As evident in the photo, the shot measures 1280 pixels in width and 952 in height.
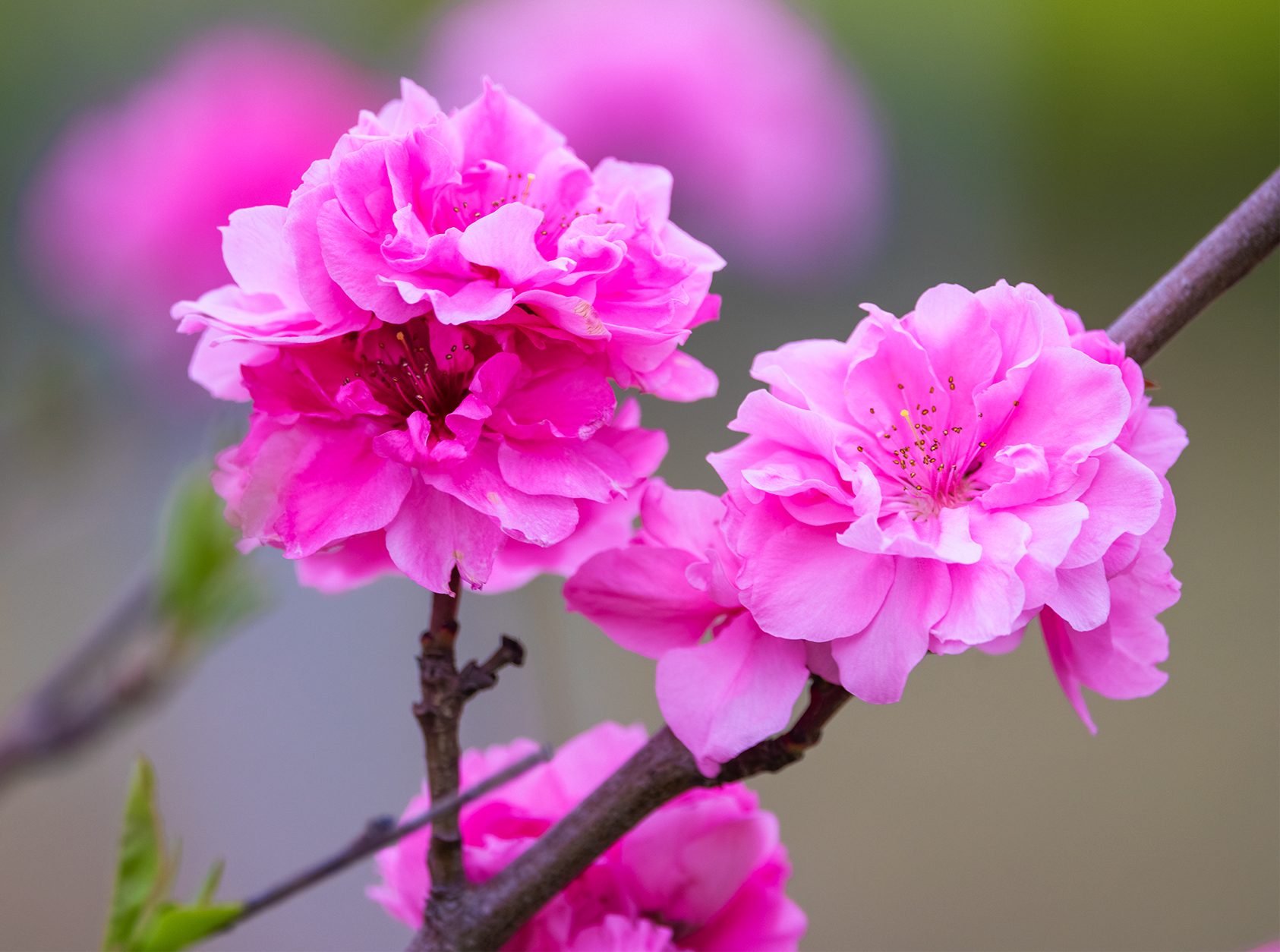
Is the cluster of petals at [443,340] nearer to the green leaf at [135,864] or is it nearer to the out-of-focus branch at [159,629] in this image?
the green leaf at [135,864]

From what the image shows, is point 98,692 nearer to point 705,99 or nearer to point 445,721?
point 445,721

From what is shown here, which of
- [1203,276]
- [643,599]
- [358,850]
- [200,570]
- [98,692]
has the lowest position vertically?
[98,692]

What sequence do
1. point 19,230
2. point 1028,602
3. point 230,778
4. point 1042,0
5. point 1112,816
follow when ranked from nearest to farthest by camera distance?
point 1028,602 < point 19,230 < point 230,778 < point 1112,816 < point 1042,0

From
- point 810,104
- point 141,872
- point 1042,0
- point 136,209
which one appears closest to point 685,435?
point 810,104

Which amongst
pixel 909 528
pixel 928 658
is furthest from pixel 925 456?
pixel 928 658

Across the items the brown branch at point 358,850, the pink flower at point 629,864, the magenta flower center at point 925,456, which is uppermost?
the magenta flower center at point 925,456

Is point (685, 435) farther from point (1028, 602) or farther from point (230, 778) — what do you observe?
point (1028, 602)

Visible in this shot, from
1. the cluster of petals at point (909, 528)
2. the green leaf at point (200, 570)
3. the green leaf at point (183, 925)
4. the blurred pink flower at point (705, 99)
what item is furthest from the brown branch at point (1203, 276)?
the blurred pink flower at point (705, 99)
